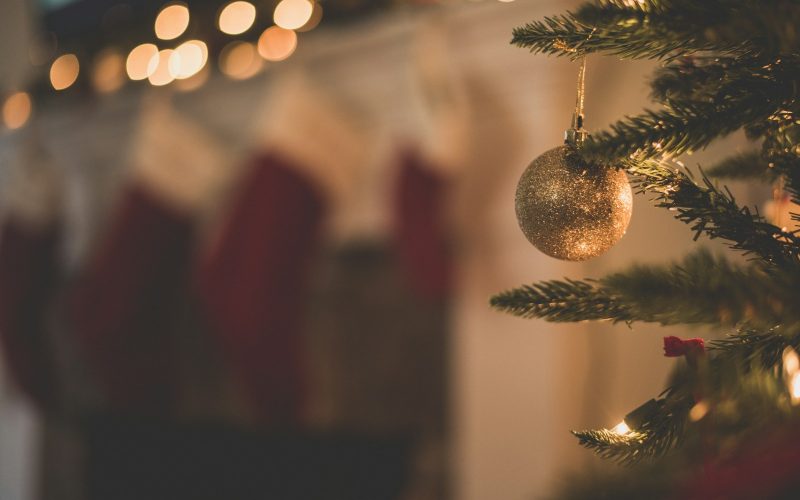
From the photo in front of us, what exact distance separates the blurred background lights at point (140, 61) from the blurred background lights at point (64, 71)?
25 centimetres

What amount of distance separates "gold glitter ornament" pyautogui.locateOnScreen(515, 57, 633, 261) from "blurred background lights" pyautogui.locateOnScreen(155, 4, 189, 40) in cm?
170

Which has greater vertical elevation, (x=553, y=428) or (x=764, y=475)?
(x=553, y=428)

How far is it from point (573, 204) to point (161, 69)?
177cm

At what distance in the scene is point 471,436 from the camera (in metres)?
1.40

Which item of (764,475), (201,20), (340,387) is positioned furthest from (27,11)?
(764,475)

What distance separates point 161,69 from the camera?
184 cm

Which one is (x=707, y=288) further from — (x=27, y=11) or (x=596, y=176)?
(x=27, y=11)

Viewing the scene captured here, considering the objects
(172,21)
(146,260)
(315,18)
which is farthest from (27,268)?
(315,18)

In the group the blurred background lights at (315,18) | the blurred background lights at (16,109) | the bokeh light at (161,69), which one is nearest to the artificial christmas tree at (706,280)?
the blurred background lights at (315,18)

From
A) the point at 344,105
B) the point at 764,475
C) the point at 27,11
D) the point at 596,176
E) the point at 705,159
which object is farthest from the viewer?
the point at 27,11

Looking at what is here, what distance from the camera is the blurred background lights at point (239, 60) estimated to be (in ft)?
5.55

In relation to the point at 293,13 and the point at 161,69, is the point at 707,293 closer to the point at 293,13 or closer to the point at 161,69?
the point at 293,13

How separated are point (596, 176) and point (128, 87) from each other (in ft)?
6.38

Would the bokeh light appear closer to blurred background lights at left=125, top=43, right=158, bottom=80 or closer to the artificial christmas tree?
blurred background lights at left=125, top=43, right=158, bottom=80
